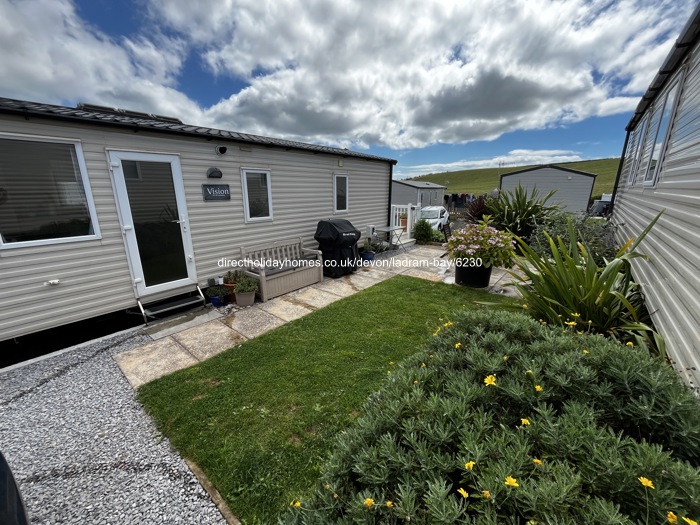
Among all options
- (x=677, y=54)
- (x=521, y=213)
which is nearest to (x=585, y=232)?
(x=521, y=213)

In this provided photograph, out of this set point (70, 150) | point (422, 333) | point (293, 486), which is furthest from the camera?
point (422, 333)

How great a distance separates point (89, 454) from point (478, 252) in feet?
20.1

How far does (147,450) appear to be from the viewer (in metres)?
2.28

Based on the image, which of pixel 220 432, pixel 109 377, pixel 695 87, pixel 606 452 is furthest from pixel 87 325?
pixel 695 87

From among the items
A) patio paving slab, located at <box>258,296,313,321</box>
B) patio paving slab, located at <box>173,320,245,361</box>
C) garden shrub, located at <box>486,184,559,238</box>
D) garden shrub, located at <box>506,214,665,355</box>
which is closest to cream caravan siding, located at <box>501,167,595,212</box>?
garden shrub, located at <box>486,184,559,238</box>

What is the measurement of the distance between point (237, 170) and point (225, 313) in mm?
2815

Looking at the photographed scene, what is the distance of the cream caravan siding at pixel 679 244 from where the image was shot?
1933 millimetres

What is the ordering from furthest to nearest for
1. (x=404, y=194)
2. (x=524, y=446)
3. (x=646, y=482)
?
(x=404, y=194) → (x=524, y=446) → (x=646, y=482)

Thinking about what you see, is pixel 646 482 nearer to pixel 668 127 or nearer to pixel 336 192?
pixel 668 127

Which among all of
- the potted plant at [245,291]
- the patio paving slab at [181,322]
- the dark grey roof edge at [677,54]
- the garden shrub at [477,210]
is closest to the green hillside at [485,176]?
the garden shrub at [477,210]

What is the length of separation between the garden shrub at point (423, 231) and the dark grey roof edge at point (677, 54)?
6.33 m

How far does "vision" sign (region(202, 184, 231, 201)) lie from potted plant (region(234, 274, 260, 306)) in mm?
1614

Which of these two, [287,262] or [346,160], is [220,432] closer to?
[287,262]

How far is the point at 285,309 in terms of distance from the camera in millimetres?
4988
